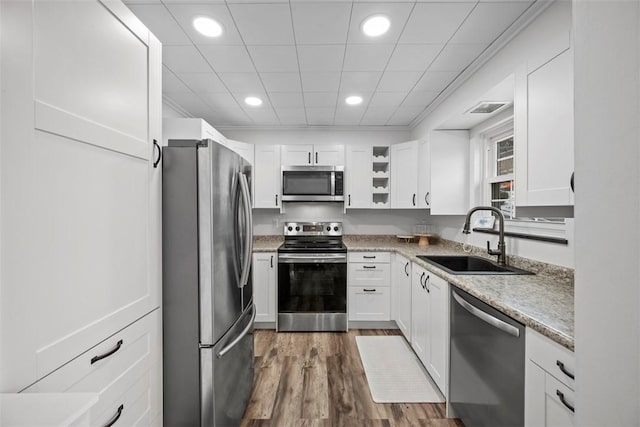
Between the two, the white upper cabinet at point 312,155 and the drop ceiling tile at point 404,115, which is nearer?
the drop ceiling tile at point 404,115

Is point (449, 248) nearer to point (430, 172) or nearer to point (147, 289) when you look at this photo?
point (430, 172)

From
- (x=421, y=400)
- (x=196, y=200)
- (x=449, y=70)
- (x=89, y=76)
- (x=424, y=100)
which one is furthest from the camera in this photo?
(x=424, y=100)

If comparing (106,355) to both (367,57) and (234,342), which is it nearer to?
(234,342)

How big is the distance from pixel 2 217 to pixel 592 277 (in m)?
1.30

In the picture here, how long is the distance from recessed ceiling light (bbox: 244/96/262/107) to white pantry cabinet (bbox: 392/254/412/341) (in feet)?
7.43

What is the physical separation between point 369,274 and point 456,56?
2246 mm

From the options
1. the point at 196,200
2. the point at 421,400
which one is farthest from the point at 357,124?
the point at 421,400

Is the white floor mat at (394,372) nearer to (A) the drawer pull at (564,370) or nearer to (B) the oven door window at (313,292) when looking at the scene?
(B) the oven door window at (313,292)

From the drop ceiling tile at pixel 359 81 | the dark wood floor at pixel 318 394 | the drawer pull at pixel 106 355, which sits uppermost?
the drop ceiling tile at pixel 359 81

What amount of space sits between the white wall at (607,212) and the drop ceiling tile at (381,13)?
1217mm

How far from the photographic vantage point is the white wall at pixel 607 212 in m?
0.47

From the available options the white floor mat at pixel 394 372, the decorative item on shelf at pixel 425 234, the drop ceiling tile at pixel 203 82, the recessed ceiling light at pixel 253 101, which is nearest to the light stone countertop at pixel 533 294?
the white floor mat at pixel 394 372

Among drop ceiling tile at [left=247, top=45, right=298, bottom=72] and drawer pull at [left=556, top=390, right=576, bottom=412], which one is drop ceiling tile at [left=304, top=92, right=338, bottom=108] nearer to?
drop ceiling tile at [left=247, top=45, right=298, bottom=72]

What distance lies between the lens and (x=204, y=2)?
1.52 metres
